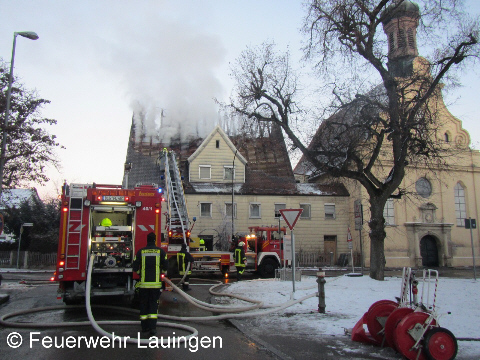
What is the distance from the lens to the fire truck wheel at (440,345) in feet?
17.7

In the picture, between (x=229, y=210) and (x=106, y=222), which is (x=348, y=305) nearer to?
(x=106, y=222)

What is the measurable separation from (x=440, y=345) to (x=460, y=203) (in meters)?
31.2

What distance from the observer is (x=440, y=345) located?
542cm

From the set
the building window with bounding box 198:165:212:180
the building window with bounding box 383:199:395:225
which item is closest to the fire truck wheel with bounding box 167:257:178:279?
the building window with bounding box 198:165:212:180

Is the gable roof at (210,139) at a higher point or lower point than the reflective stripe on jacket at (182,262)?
higher

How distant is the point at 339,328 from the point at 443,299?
14.7 feet

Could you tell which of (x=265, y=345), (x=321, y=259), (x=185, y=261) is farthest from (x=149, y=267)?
(x=321, y=259)

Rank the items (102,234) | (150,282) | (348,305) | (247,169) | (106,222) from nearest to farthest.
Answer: (150,282) < (348,305) < (102,234) < (106,222) < (247,169)

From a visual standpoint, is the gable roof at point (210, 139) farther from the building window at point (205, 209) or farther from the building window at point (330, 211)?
the building window at point (330, 211)

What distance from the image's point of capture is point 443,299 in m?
10.6

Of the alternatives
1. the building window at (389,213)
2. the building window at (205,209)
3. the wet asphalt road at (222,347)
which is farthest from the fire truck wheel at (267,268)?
the building window at (389,213)

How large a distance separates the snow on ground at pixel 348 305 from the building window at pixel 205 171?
17.2 metres

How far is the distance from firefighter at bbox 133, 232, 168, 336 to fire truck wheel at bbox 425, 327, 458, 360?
4203mm

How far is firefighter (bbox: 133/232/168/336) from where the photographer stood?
7105 mm
